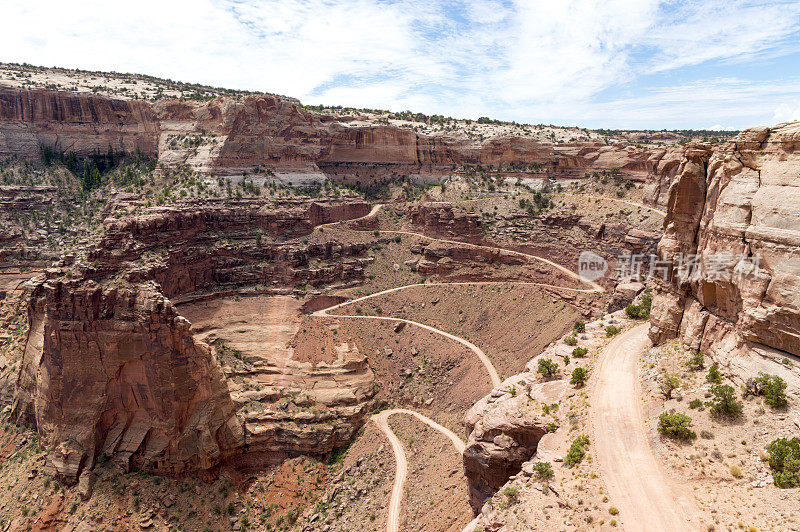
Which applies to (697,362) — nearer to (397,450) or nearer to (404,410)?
(397,450)

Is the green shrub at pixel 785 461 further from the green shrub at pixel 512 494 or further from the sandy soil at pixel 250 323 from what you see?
the sandy soil at pixel 250 323

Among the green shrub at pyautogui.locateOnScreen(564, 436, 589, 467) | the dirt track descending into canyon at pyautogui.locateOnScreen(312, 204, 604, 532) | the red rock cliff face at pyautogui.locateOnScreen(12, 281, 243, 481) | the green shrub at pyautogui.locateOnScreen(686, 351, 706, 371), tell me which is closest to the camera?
the green shrub at pyautogui.locateOnScreen(564, 436, 589, 467)

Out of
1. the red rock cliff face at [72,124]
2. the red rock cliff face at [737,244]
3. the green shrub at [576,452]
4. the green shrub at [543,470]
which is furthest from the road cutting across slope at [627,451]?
the red rock cliff face at [72,124]

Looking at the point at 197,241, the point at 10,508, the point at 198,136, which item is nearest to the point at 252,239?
the point at 197,241

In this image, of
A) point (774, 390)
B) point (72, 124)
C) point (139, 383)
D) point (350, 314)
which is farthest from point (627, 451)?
point (72, 124)

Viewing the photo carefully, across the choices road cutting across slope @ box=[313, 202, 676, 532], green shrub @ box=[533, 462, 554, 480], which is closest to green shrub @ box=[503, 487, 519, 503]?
green shrub @ box=[533, 462, 554, 480]

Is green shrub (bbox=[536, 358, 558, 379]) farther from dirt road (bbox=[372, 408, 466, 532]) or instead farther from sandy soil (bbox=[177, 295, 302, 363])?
sandy soil (bbox=[177, 295, 302, 363])
